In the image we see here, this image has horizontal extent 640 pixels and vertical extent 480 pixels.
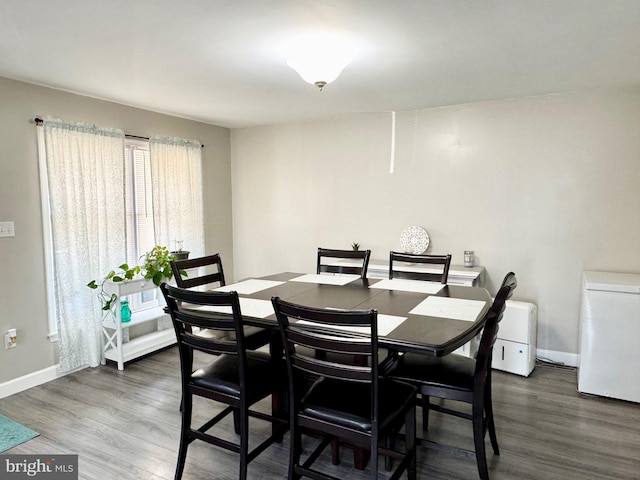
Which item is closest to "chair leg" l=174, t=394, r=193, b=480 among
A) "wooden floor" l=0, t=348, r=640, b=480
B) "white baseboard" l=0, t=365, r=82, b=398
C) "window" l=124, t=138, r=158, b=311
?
"wooden floor" l=0, t=348, r=640, b=480

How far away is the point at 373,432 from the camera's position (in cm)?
163

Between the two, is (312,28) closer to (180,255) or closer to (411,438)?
(411,438)

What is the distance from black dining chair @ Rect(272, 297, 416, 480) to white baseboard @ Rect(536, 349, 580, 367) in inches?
90.5

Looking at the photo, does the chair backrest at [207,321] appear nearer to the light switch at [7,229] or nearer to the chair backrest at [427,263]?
the chair backrest at [427,263]

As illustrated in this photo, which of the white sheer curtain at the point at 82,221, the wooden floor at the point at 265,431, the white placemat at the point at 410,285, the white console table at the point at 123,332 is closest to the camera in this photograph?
the wooden floor at the point at 265,431

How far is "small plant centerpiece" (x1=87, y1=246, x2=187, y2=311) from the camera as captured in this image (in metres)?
3.52

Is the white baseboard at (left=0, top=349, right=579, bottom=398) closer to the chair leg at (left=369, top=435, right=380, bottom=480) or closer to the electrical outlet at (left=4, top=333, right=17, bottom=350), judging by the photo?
the electrical outlet at (left=4, top=333, right=17, bottom=350)

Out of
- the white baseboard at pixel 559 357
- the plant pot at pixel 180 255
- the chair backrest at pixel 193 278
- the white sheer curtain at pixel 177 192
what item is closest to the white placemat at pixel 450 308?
the chair backrest at pixel 193 278

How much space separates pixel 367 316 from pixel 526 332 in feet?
7.80

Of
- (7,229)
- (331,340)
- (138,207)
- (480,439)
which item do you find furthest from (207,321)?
(138,207)

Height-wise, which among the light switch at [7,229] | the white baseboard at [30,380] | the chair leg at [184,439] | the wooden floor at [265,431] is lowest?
the wooden floor at [265,431]

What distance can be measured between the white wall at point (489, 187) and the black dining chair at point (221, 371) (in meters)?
2.45

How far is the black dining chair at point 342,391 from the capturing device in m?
1.59

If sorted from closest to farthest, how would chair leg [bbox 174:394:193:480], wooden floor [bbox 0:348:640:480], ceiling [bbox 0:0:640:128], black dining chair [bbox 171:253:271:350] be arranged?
ceiling [bbox 0:0:640:128] < chair leg [bbox 174:394:193:480] < wooden floor [bbox 0:348:640:480] < black dining chair [bbox 171:253:271:350]
